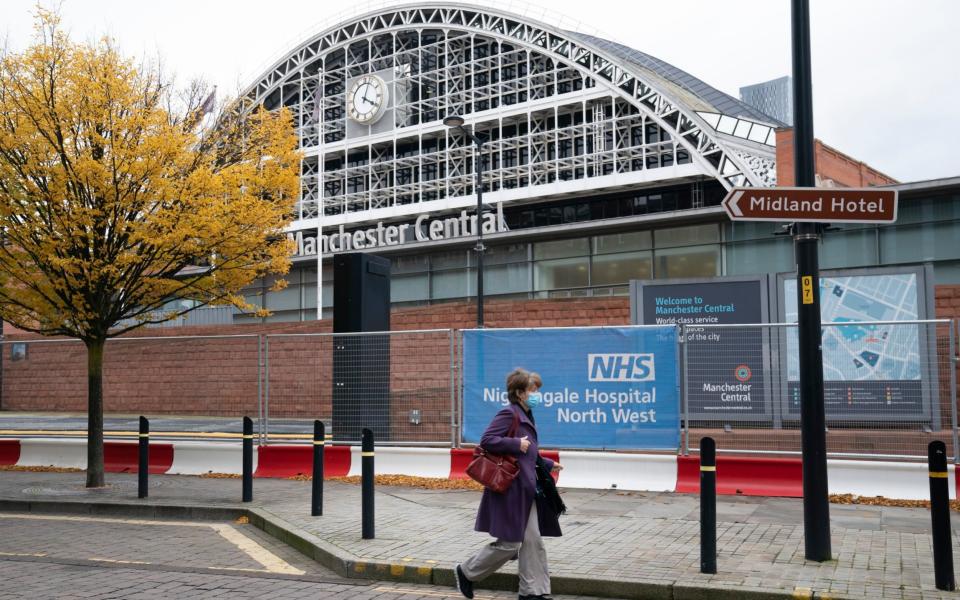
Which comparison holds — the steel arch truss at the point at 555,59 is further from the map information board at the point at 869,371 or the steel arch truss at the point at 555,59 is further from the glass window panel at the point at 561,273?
the map information board at the point at 869,371

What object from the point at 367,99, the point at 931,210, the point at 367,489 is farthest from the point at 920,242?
the point at 367,99

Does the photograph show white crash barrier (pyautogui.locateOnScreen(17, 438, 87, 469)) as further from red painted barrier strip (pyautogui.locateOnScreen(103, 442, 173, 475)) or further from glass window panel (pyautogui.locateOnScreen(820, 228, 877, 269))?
glass window panel (pyautogui.locateOnScreen(820, 228, 877, 269))

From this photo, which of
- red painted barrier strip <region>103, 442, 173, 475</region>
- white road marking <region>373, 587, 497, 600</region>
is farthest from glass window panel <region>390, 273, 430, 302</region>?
white road marking <region>373, 587, 497, 600</region>

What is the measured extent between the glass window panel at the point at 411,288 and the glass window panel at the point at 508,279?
3504 millimetres

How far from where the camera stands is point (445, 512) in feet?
32.1

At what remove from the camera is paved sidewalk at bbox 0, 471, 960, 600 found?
6.49 meters

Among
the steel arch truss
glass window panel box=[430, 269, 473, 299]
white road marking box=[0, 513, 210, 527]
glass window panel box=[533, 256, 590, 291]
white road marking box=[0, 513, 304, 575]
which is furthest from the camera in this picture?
the steel arch truss

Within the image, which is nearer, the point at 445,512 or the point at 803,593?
the point at 803,593

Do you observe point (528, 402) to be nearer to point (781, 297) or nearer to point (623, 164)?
point (781, 297)

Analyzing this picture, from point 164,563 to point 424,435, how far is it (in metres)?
5.31

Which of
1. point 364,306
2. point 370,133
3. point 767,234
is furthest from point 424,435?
point 370,133

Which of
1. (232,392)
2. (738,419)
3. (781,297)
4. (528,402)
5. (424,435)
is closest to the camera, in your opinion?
(528,402)

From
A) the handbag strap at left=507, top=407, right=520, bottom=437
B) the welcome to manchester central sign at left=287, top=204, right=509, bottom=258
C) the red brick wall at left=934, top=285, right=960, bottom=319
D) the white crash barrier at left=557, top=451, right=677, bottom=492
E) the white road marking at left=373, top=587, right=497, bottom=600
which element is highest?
the welcome to manchester central sign at left=287, top=204, right=509, bottom=258

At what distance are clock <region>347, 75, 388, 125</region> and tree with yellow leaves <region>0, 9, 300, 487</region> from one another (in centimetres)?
4248
